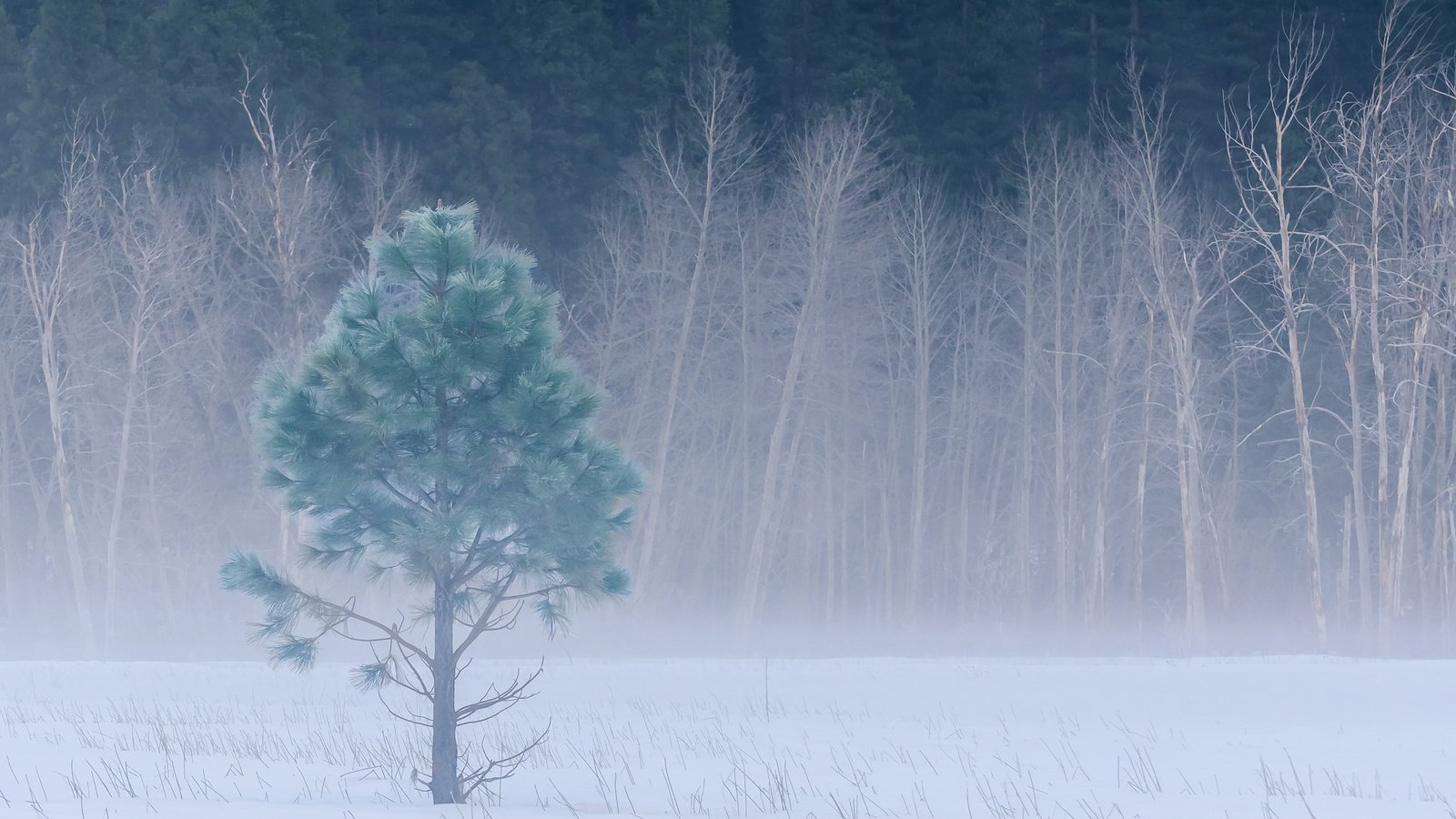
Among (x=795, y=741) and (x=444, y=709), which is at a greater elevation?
(x=444, y=709)

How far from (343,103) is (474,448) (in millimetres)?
28528

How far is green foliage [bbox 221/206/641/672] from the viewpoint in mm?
10359

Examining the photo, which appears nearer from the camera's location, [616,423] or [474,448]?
[474,448]

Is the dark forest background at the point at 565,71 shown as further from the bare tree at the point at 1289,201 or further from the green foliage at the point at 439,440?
the green foliage at the point at 439,440

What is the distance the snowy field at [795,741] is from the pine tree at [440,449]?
1698mm

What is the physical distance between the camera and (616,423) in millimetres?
35000

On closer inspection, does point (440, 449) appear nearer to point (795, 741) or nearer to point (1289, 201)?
point (795, 741)

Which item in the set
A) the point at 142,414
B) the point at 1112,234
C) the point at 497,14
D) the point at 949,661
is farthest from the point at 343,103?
the point at 949,661

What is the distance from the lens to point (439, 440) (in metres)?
10.7

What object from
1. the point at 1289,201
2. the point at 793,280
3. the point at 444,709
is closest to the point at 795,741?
the point at 444,709

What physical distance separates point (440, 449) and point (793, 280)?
2155 cm

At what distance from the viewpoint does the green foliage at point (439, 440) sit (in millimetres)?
10359

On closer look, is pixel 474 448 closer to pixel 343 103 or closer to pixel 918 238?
pixel 918 238

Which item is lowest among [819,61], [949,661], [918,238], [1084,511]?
[949,661]
